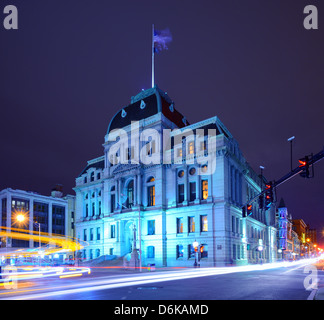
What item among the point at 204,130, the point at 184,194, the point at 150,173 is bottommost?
the point at 184,194

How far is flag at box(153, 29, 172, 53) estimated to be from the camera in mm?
57963

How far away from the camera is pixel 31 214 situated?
96.6m

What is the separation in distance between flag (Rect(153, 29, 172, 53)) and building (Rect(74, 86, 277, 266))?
23.6 ft

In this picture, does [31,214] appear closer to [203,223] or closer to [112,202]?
[112,202]

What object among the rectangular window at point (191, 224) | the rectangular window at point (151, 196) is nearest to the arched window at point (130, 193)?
the rectangular window at point (151, 196)

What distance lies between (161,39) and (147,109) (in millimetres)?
11963

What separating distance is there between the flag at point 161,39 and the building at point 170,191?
7.19 m

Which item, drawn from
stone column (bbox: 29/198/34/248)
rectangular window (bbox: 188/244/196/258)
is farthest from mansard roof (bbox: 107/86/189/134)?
stone column (bbox: 29/198/34/248)

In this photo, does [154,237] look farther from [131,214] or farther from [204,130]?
[204,130]

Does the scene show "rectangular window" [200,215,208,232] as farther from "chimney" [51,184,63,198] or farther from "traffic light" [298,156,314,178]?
"chimney" [51,184,63,198]

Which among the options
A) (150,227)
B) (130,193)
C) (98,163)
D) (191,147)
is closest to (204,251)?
(150,227)

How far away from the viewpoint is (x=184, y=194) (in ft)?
175
